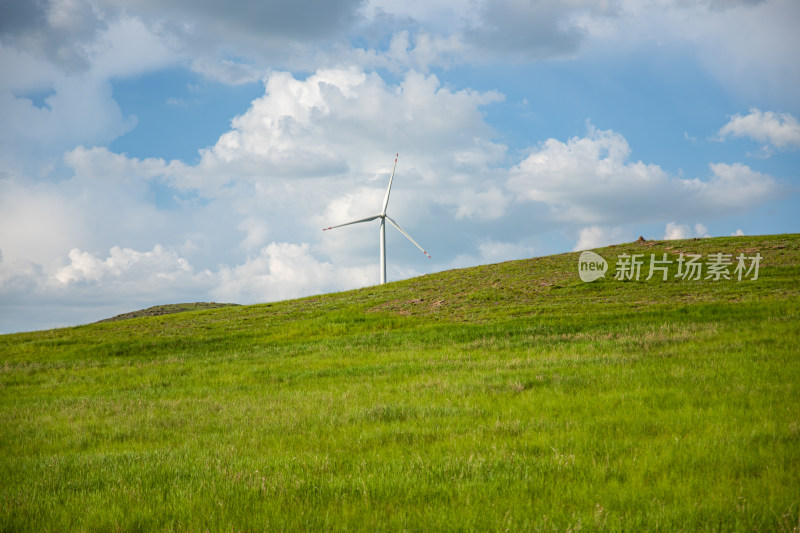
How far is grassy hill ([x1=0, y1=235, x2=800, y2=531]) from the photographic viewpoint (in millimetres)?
6383

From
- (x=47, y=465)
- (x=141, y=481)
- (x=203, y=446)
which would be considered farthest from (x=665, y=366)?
(x=47, y=465)

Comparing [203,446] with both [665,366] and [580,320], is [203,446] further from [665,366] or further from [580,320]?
[580,320]

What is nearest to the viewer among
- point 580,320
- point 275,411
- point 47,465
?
point 47,465

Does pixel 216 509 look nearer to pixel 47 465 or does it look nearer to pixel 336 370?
pixel 47 465

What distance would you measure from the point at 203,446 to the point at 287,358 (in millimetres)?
15820

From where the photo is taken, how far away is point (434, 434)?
32.5ft

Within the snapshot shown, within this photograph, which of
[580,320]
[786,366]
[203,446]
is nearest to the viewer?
[203,446]

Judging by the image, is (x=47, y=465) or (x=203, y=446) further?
(x=203, y=446)

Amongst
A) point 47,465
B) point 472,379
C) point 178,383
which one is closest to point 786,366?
point 472,379

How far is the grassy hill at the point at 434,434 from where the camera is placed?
20.9 ft

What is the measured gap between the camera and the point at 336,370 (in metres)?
20.7

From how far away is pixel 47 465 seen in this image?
951cm

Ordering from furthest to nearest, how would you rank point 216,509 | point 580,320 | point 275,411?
point 580,320 → point 275,411 → point 216,509

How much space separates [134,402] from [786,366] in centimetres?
1858
